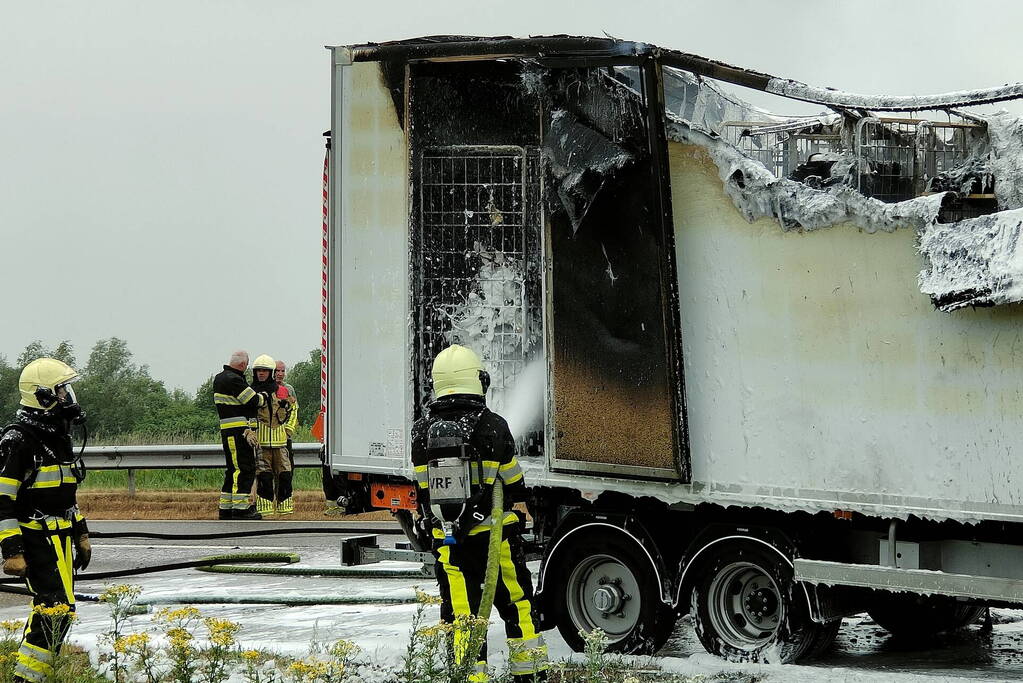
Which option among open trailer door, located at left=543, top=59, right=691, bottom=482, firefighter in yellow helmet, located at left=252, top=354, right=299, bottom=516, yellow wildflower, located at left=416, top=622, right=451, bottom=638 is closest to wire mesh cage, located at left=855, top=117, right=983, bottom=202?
open trailer door, located at left=543, top=59, right=691, bottom=482

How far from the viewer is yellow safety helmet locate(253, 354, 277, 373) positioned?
1608cm

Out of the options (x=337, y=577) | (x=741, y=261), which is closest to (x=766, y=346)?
→ (x=741, y=261)

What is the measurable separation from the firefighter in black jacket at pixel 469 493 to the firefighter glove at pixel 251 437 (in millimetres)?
8507

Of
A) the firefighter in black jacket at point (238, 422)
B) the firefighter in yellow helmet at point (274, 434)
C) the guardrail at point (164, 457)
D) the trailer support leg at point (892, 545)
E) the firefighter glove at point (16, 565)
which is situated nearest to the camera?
the trailer support leg at point (892, 545)

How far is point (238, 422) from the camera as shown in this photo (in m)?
15.5

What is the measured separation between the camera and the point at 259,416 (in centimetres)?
1605

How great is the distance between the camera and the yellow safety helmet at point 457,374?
7184 millimetres

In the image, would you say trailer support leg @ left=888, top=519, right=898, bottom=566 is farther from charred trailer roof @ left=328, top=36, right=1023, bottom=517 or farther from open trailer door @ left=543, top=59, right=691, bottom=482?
open trailer door @ left=543, top=59, right=691, bottom=482

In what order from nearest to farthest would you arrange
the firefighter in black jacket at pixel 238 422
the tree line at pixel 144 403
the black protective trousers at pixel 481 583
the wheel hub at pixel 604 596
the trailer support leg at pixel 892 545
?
the black protective trousers at pixel 481 583 → the trailer support leg at pixel 892 545 → the wheel hub at pixel 604 596 → the firefighter in black jacket at pixel 238 422 → the tree line at pixel 144 403

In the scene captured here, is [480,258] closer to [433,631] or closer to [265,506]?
[433,631]

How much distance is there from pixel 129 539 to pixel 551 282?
8.51 metres

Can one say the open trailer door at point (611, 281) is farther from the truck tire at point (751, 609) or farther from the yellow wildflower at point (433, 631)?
the yellow wildflower at point (433, 631)

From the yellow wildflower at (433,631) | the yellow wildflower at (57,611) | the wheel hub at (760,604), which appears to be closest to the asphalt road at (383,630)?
the wheel hub at (760,604)

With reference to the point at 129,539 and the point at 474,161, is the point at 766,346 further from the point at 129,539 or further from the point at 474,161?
the point at 129,539
